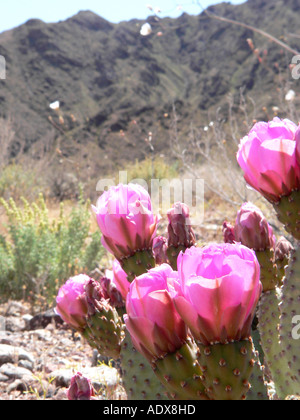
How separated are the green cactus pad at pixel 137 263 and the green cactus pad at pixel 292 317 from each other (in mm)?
328

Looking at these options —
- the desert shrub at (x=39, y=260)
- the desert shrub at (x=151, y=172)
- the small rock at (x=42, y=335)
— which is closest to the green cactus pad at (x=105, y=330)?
the small rock at (x=42, y=335)

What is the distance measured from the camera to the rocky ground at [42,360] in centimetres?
207

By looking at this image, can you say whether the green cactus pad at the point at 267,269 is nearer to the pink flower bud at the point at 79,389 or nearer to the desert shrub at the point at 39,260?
the pink flower bud at the point at 79,389

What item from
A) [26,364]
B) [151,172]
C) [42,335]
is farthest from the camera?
[151,172]

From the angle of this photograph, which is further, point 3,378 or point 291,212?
point 3,378

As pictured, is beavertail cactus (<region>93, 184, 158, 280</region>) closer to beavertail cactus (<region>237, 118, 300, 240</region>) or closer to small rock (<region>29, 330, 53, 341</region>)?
beavertail cactus (<region>237, 118, 300, 240</region>)

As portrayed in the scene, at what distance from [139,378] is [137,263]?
0.90 feet

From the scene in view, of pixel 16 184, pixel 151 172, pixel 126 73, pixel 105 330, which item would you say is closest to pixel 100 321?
pixel 105 330

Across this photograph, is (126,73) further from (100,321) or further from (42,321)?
(100,321)

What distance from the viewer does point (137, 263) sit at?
3.61 feet

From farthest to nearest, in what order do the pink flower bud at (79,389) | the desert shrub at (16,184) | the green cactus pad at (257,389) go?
the desert shrub at (16,184) < the pink flower bud at (79,389) < the green cactus pad at (257,389)

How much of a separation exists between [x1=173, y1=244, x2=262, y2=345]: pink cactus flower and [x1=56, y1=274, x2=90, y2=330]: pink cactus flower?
2.00 feet

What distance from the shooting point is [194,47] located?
4028cm

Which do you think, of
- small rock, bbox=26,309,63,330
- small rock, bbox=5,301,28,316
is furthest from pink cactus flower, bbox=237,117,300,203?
small rock, bbox=5,301,28,316
